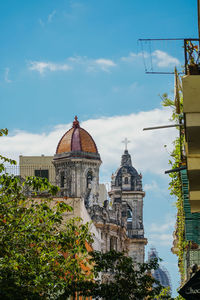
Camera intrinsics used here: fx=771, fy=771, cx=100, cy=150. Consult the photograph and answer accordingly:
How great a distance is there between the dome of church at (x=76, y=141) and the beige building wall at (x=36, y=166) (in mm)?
4059

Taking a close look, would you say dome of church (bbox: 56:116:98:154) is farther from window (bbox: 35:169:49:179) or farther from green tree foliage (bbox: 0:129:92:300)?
green tree foliage (bbox: 0:129:92:300)

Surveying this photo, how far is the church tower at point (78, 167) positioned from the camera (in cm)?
6538

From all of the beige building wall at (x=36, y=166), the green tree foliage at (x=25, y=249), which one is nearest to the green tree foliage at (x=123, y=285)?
the green tree foliage at (x=25, y=249)

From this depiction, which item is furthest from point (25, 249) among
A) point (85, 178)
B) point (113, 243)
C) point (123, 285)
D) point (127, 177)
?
point (127, 177)

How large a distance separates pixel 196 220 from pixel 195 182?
5.26 metres

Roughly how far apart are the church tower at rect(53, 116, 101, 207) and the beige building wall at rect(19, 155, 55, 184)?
151 inches

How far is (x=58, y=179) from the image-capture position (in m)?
66.1

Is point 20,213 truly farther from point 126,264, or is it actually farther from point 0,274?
point 126,264

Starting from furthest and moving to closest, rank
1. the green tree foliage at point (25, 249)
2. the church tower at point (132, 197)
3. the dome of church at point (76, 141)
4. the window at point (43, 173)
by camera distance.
→ the church tower at point (132, 197)
the window at point (43, 173)
the dome of church at point (76, 141)
the green tree foliage at point (25, 249)

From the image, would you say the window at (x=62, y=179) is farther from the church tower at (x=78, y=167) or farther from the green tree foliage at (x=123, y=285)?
the green tree foliage at (x=123, y=285)

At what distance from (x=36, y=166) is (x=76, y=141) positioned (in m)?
6.84

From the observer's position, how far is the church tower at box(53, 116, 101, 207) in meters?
65.4

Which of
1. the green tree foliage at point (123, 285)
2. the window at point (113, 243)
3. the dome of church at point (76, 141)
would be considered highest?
the dome of church at point (76, 141)

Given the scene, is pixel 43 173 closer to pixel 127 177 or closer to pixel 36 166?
pixel 36 166
